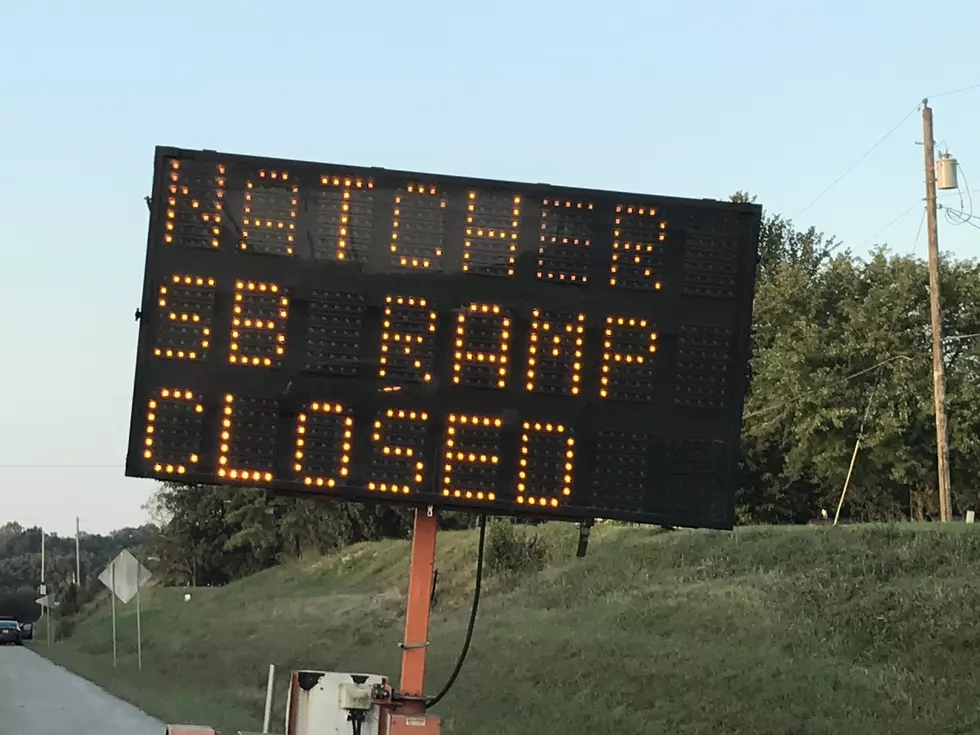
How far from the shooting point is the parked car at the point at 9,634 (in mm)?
60406

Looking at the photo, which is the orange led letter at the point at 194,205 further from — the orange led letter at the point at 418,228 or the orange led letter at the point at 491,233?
the orange led letter at the point at 491,233

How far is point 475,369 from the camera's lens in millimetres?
6957

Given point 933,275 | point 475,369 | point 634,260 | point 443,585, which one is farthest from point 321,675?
point 443,585

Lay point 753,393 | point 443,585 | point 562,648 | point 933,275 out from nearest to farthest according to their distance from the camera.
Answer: point 562,648 → point 933,275 → point 443,585 → point 753,393

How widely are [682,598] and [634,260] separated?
13953mm

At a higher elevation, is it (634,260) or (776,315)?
(776,315)

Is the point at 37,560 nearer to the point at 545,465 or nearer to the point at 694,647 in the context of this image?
the point at 694,647

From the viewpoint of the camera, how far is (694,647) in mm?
16922

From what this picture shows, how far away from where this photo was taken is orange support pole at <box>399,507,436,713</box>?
7105 mm

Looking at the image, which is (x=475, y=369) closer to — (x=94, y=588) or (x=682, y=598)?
(x=682, y=598)

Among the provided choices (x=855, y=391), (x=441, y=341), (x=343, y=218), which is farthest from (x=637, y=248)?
(x=855, y=391)

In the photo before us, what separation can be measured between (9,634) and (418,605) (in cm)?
5966

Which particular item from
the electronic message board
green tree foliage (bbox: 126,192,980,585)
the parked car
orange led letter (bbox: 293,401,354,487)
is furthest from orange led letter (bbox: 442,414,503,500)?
the parked car

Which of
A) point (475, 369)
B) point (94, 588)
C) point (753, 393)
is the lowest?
point (94, 588)
